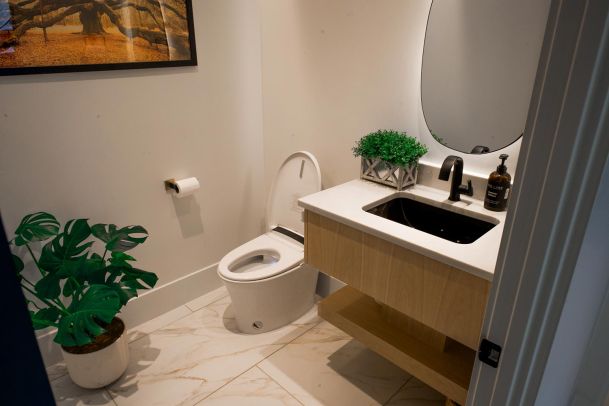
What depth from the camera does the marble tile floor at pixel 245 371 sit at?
1911 millimetres

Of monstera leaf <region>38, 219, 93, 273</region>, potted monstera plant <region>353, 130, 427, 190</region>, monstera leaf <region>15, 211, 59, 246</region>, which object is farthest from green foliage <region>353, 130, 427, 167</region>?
monstera leaf <region>15, 211, 59, 246</region>

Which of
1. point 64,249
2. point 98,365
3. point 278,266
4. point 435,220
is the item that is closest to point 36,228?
point 64,249

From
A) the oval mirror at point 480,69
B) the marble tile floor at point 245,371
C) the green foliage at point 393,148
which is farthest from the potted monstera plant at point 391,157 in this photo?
the marble tile floor at point 245,371

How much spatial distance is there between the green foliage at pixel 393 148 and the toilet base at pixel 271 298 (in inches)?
29.4

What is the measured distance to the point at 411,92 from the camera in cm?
186

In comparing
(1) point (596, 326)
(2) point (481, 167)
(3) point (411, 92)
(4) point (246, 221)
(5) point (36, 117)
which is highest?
(3) point (411, 92)

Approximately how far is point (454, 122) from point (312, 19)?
35.7 inches

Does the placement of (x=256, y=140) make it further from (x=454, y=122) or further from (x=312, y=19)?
(x=454, y=122)

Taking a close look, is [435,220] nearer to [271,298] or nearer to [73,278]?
[271,298]

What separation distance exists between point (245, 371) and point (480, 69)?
172 cm

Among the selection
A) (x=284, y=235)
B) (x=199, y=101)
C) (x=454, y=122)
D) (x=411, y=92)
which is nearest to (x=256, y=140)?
(x=199, y=101)

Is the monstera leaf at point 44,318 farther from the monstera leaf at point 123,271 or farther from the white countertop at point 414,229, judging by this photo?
the white countertop at point 414,229

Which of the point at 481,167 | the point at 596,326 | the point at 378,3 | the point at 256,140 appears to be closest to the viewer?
the point at 596,326

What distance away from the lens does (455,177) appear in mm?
1655
